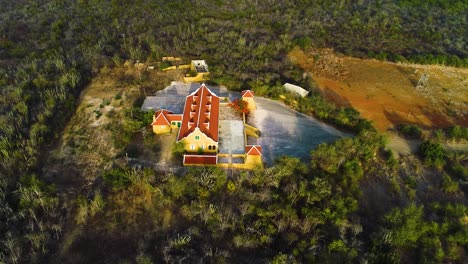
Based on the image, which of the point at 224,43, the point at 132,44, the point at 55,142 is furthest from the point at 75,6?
the point at 55,142

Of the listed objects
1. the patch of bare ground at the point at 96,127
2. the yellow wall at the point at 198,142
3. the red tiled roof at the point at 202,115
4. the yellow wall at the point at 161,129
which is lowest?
the patch of bare ground at the point at 96,127

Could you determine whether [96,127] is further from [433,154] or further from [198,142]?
[433,154]

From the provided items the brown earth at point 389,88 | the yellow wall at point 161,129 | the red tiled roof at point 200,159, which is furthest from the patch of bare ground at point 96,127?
the brown earth at point 389,88

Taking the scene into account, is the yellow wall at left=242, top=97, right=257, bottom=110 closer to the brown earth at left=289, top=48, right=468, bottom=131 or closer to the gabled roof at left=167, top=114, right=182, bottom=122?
the gabled roof at left=167, top=114, right=182, bottom=122

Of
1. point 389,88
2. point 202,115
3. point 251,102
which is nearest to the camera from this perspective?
point 202,115

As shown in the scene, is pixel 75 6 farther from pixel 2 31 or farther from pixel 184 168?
pixel 184 168

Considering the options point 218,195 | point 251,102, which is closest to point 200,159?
point 218,195

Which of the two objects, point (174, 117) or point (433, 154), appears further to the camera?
point (174, 117)

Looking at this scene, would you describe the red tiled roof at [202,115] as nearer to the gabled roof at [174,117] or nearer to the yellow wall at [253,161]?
the gabled roof at [174,117]
